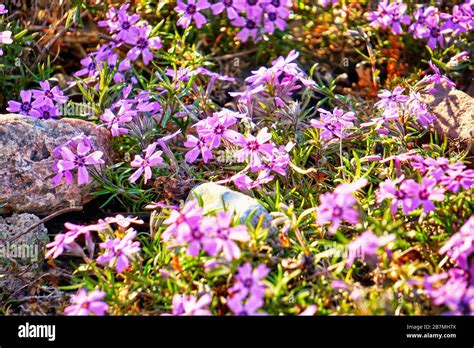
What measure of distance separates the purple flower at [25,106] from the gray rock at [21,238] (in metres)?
0.60

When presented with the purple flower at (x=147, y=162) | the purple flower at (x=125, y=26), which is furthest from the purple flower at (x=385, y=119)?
the purple flower at (x=125, y=26)

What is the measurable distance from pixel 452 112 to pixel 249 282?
1.61 meters

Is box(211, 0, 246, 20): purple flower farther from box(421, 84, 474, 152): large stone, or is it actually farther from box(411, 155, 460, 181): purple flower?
box(411, 155, 460, 181): purple flower

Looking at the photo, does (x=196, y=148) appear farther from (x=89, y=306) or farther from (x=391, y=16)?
(x=391, y=16)

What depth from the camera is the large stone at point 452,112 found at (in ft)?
11.1

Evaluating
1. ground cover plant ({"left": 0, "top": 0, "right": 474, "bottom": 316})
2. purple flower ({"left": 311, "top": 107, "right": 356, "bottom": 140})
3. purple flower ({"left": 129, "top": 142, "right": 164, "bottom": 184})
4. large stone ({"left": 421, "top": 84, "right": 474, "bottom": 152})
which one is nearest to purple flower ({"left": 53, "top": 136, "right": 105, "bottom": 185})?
ground cover plant ({"left": 0, "top": 0, "right": 474, "bottom": 316})

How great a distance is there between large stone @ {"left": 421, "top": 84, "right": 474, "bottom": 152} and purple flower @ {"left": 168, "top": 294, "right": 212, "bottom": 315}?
5.08ft

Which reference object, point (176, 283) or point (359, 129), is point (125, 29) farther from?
point (176, 283)

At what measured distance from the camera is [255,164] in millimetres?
2992

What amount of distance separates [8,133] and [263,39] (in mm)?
1689

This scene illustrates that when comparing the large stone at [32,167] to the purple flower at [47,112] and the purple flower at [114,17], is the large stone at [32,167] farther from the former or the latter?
the purple flower at [114,17]

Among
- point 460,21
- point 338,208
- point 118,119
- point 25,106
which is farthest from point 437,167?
point 25,106

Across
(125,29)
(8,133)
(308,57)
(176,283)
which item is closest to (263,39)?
(308,57)
